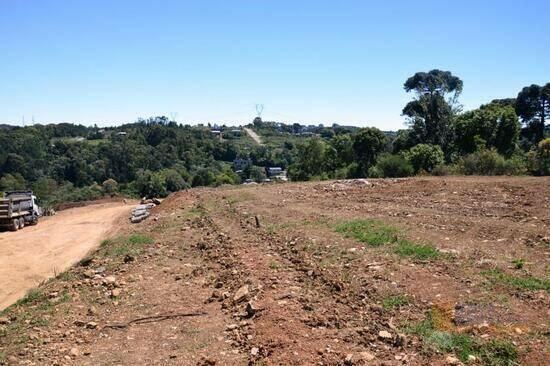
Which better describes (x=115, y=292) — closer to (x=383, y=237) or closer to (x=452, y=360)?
(x=383, y=237)

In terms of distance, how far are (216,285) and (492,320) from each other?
5030mm

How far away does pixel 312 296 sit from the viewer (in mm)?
7930

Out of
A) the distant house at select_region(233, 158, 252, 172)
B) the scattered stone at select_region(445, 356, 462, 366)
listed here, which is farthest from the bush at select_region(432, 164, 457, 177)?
the distant house at select_region(233, 158, 252, 172)

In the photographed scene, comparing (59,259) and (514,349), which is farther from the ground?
(514,349)

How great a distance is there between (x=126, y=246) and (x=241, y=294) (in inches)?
242

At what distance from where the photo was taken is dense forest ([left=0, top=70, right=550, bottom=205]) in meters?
31.0

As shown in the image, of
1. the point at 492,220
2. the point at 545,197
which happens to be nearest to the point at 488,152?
the point at 545,197

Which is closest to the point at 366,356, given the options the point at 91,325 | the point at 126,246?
the point at 91,325

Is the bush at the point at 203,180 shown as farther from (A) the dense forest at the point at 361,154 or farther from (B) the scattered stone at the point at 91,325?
(B) the scattered stone at the point at 91,325

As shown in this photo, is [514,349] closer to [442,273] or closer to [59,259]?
[442,273]

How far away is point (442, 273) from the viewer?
27.1 feet

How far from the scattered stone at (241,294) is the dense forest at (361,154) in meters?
20.3

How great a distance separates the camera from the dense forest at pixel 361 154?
102ft

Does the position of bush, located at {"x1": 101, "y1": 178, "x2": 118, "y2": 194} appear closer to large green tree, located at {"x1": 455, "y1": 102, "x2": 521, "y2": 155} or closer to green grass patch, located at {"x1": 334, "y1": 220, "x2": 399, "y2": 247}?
large green tree, located at {"x1": 455, "y1": 102, "x2": 521, "y2": 155}
